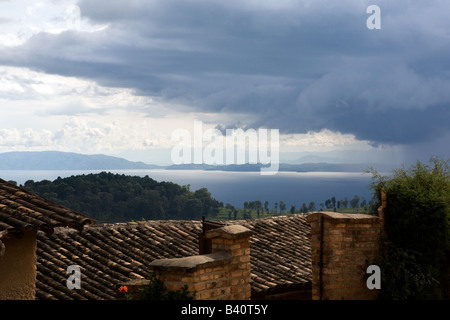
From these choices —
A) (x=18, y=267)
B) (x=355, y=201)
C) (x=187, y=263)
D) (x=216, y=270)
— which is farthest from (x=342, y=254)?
(x=355, y=201)

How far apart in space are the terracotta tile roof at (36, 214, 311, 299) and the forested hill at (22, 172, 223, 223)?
4164 centimetres

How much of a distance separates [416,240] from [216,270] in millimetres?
3501

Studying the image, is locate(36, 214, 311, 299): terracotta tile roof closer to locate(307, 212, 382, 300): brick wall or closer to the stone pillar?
locate(307, 212, 382, 300): brick wall

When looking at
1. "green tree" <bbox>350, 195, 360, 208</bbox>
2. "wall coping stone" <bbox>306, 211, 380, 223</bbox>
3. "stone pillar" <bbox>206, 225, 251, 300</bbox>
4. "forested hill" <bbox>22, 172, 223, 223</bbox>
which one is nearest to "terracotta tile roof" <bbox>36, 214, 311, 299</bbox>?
"wall coping stone" <bbox>306, 211, 380, 223</bbox>

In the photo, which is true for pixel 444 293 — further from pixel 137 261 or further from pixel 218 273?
pixel 137 261

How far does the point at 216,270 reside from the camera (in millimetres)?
6914

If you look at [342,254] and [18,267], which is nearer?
[18,267]

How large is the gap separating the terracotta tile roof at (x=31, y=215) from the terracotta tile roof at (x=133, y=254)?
297 centimetres

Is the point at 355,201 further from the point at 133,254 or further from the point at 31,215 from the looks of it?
the point at 31,215

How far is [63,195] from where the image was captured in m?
57.8

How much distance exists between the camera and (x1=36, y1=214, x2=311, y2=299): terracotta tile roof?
1200 cm
